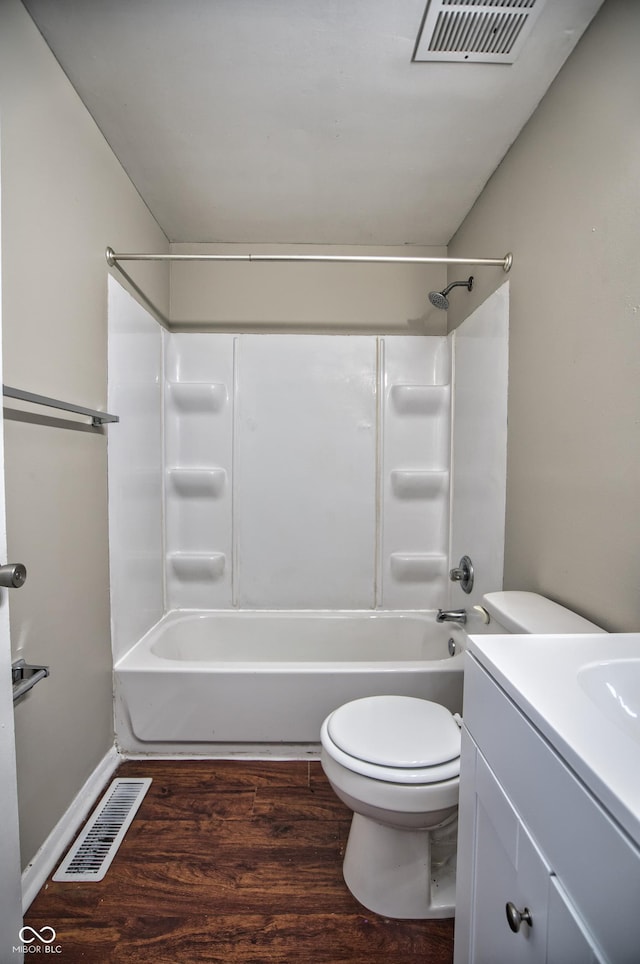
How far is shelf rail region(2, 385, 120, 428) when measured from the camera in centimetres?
102

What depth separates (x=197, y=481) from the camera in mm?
2367

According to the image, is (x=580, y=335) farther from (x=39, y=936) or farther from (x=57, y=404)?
(x=39, y=936)

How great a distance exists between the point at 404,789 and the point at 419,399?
183 cm

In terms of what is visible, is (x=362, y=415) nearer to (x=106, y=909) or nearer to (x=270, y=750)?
(x=270, y=750)

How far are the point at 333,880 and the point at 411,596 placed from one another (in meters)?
1.37

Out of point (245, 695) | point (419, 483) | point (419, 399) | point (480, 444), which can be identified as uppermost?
point (419, 399)

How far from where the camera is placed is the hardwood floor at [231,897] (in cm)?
106

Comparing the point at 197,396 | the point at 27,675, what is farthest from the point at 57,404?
the point at 197,396

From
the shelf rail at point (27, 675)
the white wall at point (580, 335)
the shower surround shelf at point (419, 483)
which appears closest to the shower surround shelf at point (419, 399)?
the shower surround shelf at point (419, 483)

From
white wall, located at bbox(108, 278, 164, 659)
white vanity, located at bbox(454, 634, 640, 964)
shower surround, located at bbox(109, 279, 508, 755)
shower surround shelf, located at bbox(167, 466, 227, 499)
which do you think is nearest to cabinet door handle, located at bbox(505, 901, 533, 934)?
white vanity, located at bbox(454, 634, 640, 964)

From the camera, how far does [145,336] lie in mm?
2033

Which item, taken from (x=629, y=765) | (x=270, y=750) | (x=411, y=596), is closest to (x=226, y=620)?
(x=270, y=750)

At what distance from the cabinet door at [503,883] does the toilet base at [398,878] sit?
0.39 meters

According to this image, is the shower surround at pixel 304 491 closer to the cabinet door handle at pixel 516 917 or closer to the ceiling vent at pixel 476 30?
the ceiling vent at pixel 476 30
